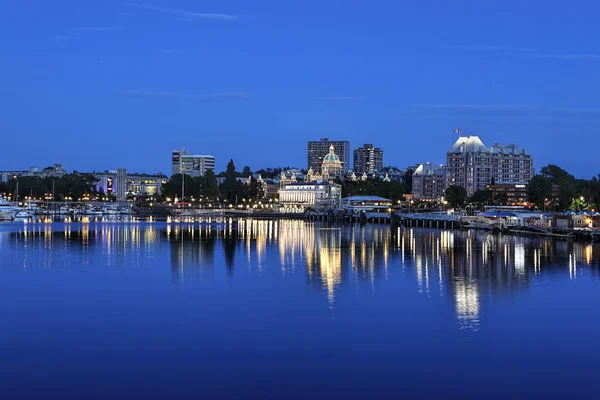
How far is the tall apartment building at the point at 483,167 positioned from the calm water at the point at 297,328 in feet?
484

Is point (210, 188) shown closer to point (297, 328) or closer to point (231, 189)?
point (231, 189)

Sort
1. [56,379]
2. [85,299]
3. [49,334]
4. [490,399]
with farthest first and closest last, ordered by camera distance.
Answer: [85,299] < [49,334] < [56,379] < [490,399]

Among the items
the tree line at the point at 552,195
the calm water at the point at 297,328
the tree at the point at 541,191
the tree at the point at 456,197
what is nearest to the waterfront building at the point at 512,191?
the tree line at the point at 552,195

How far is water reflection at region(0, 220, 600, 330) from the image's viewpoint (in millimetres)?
36219

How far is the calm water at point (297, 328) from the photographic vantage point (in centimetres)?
1917

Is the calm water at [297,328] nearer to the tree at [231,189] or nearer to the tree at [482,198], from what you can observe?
the tree at [482,198]

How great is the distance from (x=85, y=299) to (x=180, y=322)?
6802 millimetres

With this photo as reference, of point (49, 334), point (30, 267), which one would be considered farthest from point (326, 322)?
point (30, 267)

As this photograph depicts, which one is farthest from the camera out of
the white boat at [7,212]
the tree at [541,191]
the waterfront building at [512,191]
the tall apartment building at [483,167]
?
the tall apartment building at [483,167]

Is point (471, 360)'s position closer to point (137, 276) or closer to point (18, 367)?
point (18, 367)

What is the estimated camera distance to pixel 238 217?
14500cm

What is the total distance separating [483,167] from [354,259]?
150 m

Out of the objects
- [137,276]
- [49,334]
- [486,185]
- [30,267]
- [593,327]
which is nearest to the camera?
[49,334]

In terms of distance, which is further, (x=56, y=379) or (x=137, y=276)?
(x=137, y=276)
